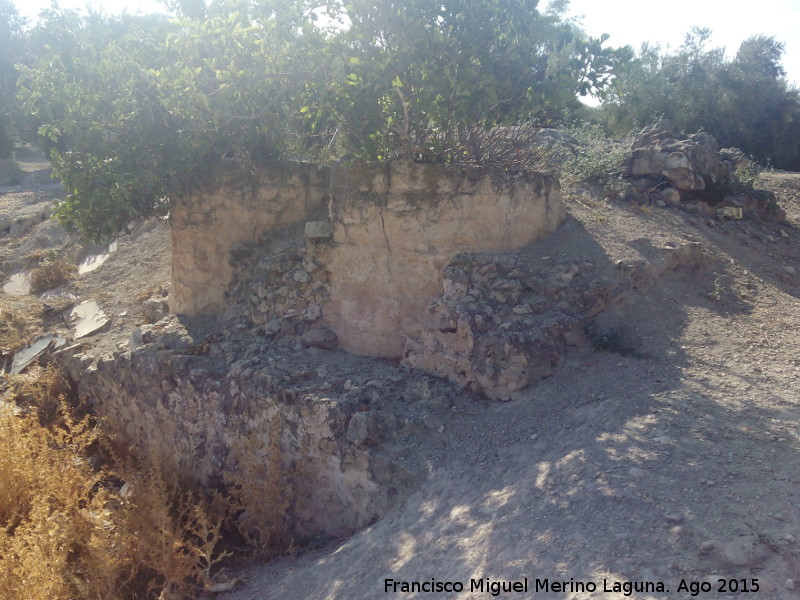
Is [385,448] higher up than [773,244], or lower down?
lower down

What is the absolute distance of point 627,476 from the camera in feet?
10.0

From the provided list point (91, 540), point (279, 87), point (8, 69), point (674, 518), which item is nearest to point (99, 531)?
point (91, 540)

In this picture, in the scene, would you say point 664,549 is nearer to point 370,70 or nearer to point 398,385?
point 398,385

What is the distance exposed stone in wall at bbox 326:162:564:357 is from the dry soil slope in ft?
1.55

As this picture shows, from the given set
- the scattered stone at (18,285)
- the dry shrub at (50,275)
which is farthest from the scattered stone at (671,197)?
the scattered stone at (18,285)

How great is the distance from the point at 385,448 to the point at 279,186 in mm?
3130

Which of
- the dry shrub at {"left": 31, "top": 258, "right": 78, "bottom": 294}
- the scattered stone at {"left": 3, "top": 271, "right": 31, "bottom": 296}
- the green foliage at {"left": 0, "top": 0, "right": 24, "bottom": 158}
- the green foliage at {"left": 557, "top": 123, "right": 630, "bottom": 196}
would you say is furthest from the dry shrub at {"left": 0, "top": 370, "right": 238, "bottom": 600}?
the green foliage at {"left": 0, "top": 0, "right": 24, "bottom": 158}

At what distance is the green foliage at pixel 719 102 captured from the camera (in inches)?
482

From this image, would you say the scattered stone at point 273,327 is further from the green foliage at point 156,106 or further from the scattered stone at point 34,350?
the scattered stone at point 34,350

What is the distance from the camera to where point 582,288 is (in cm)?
472

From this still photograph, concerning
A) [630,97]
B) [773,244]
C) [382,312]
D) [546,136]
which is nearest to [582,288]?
[382,312]

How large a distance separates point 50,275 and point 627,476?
8.83 m

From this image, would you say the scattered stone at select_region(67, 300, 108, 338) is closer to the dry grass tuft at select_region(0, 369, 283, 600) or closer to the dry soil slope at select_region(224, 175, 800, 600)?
the dry grass tuft at select_region(0, 369, 283, 600)

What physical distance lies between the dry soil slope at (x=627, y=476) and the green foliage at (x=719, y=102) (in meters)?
8.31
